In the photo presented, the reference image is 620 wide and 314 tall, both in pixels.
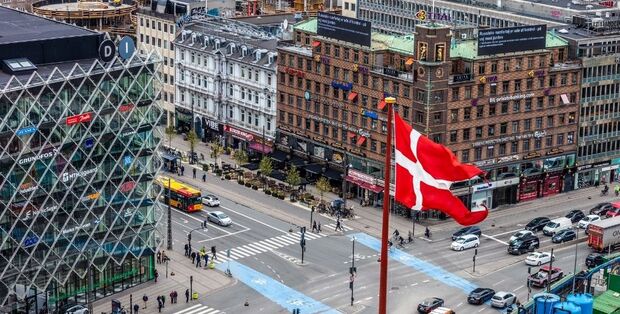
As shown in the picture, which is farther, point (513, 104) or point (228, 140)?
point (228, 140)

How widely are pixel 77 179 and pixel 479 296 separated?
45.1m

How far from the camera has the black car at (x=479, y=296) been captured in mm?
133250

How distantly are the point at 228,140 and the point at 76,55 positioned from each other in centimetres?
6937

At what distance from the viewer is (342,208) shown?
166250mm

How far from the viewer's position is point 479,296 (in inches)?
5251

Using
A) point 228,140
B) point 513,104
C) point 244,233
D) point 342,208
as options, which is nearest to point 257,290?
point 244,233

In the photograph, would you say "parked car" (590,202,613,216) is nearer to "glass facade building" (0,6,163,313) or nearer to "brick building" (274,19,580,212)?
"brick building" (274,19,580,212)

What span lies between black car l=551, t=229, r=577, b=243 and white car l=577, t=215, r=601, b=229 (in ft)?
10.7

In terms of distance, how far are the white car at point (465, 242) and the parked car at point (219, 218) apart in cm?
2974

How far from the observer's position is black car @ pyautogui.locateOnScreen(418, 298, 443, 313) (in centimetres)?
13000

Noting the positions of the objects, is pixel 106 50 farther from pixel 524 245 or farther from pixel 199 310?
pixel 524 245

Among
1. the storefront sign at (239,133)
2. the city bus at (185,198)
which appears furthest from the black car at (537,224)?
the storefront sign at (239,133)

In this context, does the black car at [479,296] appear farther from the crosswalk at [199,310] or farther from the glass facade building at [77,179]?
the glass facade building at [77,179]

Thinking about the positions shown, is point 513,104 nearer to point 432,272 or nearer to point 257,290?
point 432,272
